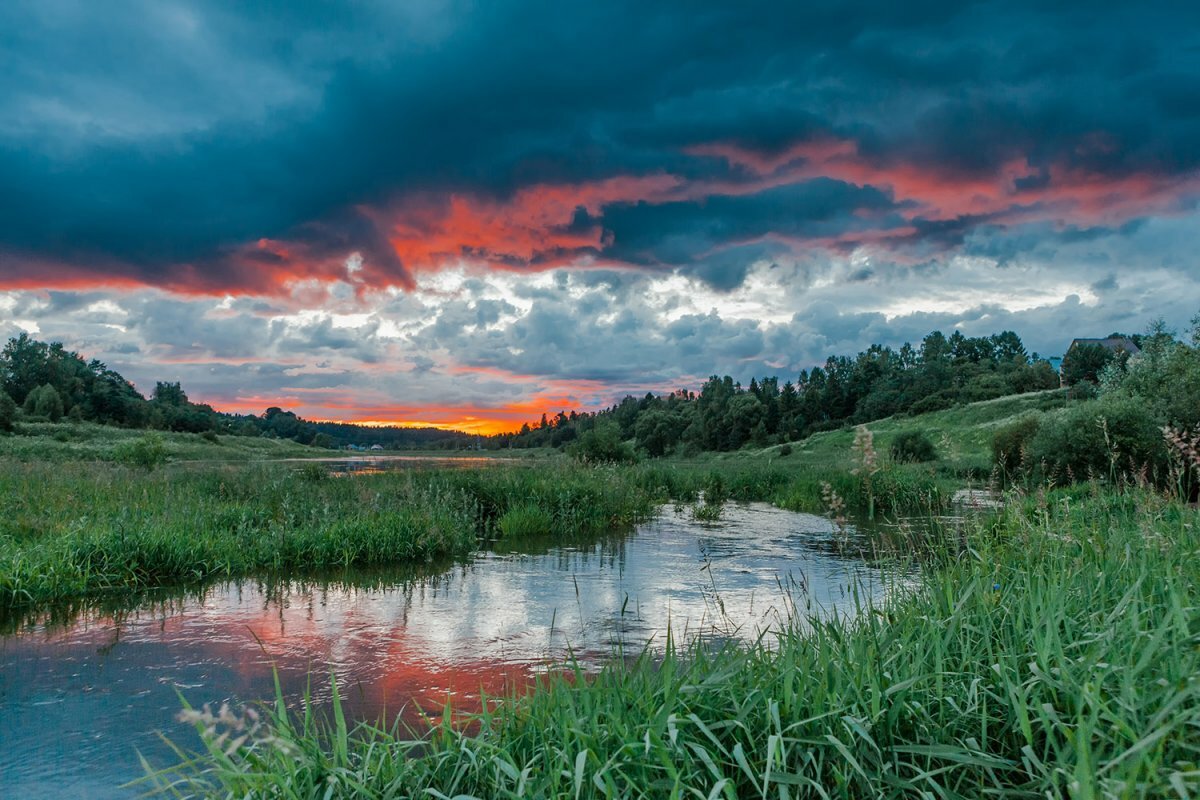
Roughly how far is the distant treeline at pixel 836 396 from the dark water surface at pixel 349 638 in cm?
5671

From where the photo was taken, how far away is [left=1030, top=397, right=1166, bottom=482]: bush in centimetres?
1673

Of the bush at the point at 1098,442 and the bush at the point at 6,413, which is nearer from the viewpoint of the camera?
the bush at the point at 1098,442

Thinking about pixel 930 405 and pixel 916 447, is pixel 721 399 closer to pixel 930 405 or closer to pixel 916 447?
pixel 930 405

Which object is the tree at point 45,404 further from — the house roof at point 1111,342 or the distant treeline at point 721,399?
the house roof at point 1111,342

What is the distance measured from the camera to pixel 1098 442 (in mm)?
17500

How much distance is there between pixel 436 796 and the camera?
267cm

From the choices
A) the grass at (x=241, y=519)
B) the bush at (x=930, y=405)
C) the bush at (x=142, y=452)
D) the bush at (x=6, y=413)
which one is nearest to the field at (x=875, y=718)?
the grass at (x=241, y=519)

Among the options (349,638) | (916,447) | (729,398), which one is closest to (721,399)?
(729,398)

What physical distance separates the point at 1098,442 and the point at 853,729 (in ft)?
61.5

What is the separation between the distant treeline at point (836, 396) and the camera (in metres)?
71.3

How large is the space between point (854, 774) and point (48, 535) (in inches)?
407

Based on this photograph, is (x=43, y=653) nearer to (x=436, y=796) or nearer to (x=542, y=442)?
(x=436, y=796)

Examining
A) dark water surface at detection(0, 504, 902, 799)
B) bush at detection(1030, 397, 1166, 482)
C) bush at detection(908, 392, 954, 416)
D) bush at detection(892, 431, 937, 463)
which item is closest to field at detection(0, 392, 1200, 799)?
dark water surface at detection(0, 504, 902, 799)

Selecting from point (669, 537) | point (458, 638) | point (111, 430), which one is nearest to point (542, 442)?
point (111, 430)
